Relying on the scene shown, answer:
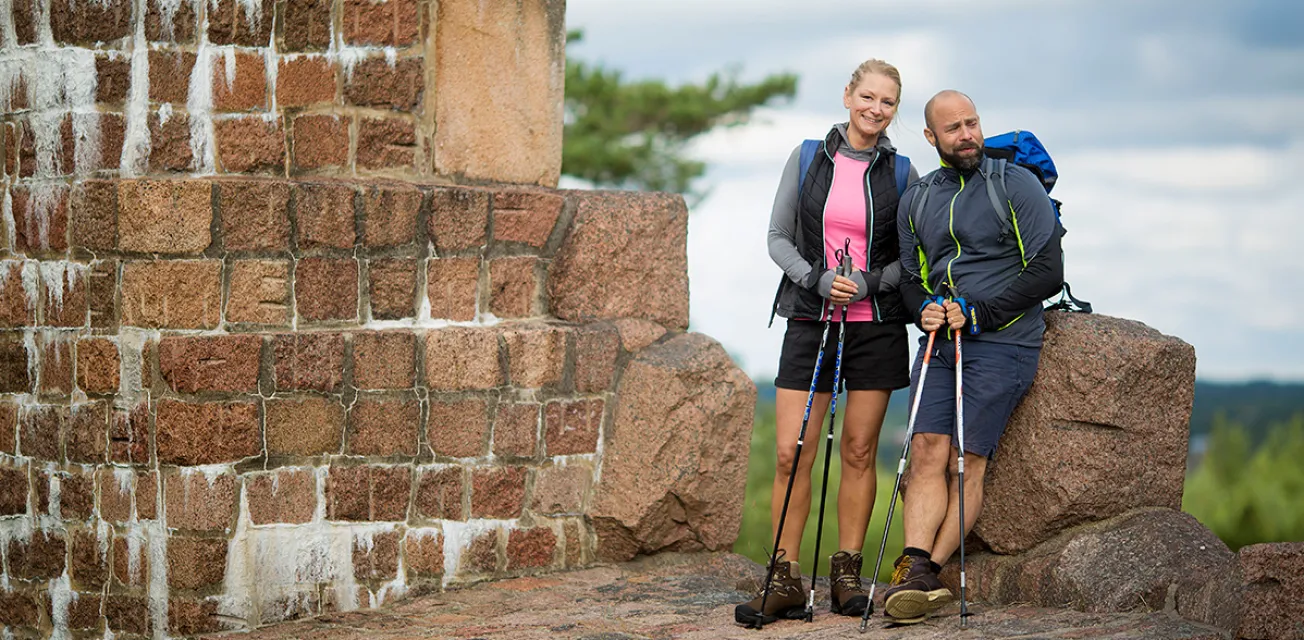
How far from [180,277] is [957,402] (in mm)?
2965

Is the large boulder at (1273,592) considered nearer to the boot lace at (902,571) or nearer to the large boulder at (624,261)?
the boot lace at (902,571)

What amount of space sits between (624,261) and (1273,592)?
3.02 meters

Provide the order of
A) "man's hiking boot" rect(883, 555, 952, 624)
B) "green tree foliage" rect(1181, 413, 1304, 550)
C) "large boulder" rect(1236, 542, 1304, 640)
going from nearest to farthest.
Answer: "large boulder" rect(1236, 542, 1304, 640), "man's hiking boot" rect(883, 555, 952, 624), "green tree foliage" rect(1181, 413, 1304, 550)

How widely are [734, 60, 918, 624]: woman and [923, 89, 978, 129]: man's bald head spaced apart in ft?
0.49

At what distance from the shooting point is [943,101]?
208 inches

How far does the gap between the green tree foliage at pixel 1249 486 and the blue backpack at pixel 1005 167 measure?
6507 millimetres

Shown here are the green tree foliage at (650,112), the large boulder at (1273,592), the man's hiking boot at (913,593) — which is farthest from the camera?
the green tree foliage at (650,112)

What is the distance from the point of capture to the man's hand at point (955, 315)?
520cm

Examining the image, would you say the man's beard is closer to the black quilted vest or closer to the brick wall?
the black quilted vest

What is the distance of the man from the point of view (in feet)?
17.0

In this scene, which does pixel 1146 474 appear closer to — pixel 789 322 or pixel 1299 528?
pixel 789 322

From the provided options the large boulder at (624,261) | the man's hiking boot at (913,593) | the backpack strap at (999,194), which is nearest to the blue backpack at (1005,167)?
the backpack strap at (999,194)

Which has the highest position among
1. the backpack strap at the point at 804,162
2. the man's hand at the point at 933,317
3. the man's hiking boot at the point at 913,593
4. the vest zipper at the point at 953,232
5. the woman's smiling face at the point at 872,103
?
the woman's smiling face at the point at 872,103

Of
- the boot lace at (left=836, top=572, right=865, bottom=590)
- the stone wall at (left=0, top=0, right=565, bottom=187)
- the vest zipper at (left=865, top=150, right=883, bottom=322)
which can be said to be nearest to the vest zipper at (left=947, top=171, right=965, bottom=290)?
the vest zipper at (left=865, top=150, right=883, bottom=322)
